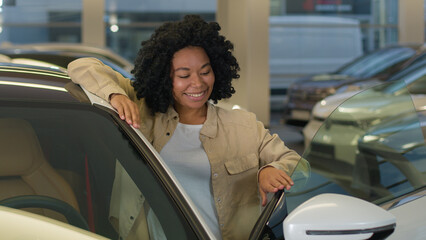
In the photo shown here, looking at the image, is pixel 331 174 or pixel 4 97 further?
pixel 331 174

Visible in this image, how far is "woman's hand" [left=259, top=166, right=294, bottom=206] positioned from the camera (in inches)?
75.7

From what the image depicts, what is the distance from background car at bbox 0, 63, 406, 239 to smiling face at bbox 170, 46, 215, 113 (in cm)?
60

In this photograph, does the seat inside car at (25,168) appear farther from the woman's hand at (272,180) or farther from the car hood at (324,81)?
the car hood at (324,81)

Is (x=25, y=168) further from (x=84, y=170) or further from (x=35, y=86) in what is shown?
(x=35, y=86)

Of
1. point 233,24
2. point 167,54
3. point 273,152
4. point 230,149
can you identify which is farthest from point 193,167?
point 233,24

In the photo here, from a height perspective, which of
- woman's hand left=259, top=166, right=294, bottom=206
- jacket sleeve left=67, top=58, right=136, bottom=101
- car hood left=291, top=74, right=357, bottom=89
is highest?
jacket sleeve left=67, top=58, right=136, bottom=101

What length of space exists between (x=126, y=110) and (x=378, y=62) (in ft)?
27.3

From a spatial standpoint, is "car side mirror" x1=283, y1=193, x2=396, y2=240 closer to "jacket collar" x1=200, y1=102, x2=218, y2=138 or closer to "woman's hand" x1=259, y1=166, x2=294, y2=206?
"woman's hand" x1=259, y1=166, x2=294, y2=206

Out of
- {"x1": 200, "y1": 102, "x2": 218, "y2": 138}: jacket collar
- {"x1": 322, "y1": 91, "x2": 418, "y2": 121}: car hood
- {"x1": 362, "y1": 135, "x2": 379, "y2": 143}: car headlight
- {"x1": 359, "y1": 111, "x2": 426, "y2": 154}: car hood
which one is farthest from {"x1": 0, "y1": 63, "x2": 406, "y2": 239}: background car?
{"x1": 362, "y1": 135, "x2": 379, "y2": 143}: car headlight

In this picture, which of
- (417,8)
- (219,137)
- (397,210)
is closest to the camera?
(397,210)

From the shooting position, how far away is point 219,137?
232 centimetres

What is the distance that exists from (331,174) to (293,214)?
1.94 m

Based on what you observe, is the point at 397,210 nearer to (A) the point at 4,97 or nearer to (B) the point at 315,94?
(A) the point at 4,97

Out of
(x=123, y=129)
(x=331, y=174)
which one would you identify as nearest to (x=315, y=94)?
(x=331, y=174)
